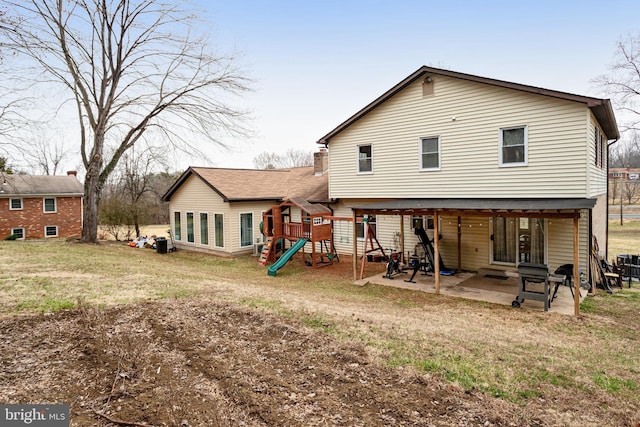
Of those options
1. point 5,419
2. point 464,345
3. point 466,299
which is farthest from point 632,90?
point 5,419

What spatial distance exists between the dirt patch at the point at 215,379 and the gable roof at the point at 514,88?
896 centimetres

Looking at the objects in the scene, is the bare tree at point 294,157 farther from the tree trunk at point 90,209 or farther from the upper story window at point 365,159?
the upper story window at point 365,159

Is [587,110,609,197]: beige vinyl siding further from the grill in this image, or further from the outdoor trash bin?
the outdoor trash bin

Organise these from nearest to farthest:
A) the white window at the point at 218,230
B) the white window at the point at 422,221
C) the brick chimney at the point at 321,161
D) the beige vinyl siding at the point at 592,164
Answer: the beige vinyl siding at the point at 592,164 → the white window at the point at 422,221 → the white window at the point at 218,230 → the brick chimney at the point at 321,161

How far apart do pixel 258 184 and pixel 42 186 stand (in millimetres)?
20825

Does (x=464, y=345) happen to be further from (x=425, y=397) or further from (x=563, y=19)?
(x=563, y=19)

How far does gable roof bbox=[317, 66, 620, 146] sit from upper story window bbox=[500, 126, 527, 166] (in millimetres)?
1159

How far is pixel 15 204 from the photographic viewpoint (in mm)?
27516

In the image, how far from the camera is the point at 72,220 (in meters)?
30.3

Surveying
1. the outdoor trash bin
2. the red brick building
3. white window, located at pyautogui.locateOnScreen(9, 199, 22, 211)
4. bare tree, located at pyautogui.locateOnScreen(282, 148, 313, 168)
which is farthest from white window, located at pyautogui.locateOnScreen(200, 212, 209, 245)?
bare tree, located at pyautogui.locateOnScreen(282, 148, 313, 168)

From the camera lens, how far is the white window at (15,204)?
27.3m

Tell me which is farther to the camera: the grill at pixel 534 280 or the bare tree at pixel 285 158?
the bare tree at pixel 285 158

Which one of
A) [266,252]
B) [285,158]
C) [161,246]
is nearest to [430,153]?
[266,252]

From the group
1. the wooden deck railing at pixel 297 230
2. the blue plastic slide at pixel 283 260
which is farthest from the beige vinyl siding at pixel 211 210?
the blue plastic slide at pixel 283 260
